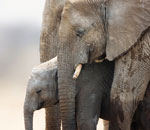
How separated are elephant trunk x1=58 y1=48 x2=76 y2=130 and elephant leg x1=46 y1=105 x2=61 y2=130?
2.15 feet

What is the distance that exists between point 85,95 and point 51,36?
790 mm

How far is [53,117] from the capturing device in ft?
21.9

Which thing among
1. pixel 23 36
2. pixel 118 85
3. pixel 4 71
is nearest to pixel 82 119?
pixel 118 85

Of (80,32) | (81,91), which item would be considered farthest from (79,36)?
(81,91)

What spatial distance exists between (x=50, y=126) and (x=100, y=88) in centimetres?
73

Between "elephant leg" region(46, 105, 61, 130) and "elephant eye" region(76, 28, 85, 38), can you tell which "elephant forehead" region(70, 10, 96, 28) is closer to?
"elephant eye" region(76, 28, 85, 38)

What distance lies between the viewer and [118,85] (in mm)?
5801

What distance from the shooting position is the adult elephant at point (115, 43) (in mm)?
5719

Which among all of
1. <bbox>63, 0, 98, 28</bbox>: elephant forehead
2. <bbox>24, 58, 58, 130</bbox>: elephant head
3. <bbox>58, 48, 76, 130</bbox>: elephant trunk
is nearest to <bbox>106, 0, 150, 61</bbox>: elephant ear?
<bbox>63, 0, 98, 28</bbox>: elephant forehead

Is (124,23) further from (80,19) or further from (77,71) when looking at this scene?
(77,71)

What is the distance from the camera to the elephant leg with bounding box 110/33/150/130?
225 inches

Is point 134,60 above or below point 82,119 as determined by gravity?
above

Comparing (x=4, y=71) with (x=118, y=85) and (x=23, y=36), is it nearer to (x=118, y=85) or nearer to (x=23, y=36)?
(x=23, y=36)

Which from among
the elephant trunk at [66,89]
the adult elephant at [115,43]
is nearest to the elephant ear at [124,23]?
the adult elephant at [115,43]
